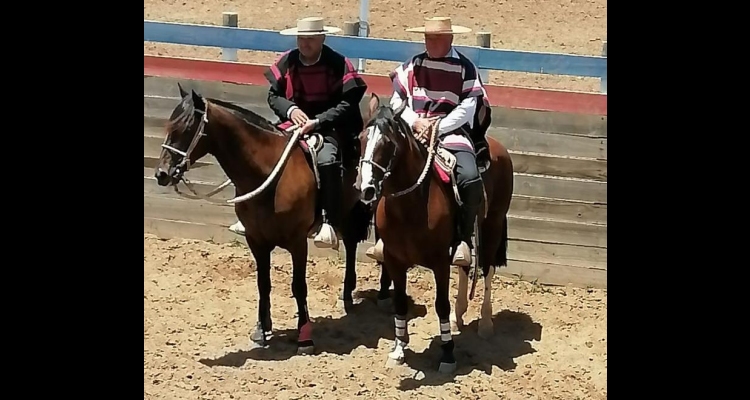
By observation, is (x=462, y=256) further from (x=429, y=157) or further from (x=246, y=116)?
(x=246, y=116)

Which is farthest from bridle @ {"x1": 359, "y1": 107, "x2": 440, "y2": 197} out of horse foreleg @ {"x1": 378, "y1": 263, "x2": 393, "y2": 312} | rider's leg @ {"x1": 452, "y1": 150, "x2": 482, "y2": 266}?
horse foreleg @ {"x1": 378, "y1": 263, "x2": 393, "y2": 312}

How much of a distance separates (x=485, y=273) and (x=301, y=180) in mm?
1483

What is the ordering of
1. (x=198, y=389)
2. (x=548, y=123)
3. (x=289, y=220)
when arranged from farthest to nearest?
(x=548, y=123) < (x=289, y=220) < (x=198, y=389)

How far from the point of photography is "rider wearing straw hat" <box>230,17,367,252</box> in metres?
6.21

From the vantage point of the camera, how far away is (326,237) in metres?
6.12

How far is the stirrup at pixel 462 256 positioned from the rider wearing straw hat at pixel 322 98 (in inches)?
32.9

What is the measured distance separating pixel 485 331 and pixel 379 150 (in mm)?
1933

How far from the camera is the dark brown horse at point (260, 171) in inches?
227

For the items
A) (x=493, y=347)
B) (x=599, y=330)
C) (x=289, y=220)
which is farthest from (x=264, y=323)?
(x=599, y=330)

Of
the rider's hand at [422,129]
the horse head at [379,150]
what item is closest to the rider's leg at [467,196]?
the rider's hand at [422,129]

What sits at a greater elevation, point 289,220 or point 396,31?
point 396,31
